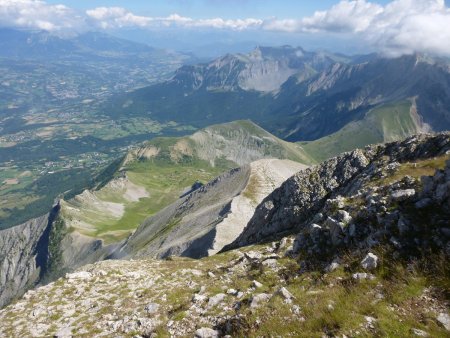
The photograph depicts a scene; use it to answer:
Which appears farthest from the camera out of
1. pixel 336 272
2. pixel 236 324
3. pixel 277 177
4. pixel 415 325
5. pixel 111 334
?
pixel 277 177

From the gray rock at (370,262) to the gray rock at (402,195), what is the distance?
575 centimetres

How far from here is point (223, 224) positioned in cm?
7775

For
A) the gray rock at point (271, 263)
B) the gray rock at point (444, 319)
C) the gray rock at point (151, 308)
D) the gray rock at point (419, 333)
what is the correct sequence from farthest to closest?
the gray rock at point (271, 263) → the gray rock at point (151, 308) → the gray rock at point (444, 319) → the gray rock at point (419, 333)

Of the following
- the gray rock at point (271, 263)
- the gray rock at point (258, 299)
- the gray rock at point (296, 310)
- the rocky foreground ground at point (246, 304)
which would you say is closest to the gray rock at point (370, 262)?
the rocky foreground ground at point (246, 304)

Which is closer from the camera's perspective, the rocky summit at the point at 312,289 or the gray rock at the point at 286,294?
the rocky summit at the point at 312,289

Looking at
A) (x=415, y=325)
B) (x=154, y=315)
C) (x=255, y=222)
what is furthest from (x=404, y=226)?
(x=255, y=222)

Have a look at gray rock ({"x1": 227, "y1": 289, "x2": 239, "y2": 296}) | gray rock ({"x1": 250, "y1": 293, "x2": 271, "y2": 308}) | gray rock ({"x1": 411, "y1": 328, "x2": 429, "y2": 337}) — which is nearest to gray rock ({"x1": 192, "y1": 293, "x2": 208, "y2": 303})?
gray rock ({"x1": 227, "y1": 289, "x2": 239, "y2": 296})

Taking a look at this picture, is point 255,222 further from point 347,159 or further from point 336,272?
point 336,272

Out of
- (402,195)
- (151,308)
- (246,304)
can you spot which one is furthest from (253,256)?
(402,195)

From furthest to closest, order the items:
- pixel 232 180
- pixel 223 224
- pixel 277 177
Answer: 1. pixel 232 180
2. pixel 277 177
3. pixel 223 224

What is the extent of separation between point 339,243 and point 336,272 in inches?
162

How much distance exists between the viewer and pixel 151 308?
2241 cm

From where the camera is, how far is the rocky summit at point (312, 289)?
569 inches

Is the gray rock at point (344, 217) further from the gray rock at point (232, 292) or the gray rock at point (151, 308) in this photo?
the gray rock at point (151, 308)
